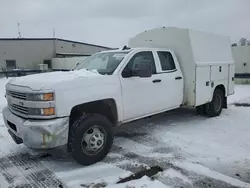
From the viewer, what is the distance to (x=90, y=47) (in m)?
35.8

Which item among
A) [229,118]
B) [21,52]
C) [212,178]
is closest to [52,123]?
[212,178]

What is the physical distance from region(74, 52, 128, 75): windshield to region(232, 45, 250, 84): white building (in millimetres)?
11441

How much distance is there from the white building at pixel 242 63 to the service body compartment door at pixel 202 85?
29.2 ft

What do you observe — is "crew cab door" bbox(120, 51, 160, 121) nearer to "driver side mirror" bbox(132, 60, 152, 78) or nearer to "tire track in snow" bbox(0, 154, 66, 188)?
"driver side mirror" bbox(132, 60, 152, 78)

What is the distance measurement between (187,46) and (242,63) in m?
10.5

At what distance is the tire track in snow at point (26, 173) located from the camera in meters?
3.53

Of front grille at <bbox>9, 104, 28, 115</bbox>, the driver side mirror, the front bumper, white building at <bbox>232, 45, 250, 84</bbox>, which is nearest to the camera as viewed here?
the front bumper

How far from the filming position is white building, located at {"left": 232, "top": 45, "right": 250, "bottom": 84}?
1444 cm

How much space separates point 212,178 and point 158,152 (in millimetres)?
1206

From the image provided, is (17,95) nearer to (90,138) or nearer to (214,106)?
(90,138)

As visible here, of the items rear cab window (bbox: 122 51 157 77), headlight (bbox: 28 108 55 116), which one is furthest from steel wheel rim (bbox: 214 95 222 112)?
headlight (bbox: 28 108 55 116)

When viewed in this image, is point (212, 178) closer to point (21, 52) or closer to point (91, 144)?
point (91, 144)

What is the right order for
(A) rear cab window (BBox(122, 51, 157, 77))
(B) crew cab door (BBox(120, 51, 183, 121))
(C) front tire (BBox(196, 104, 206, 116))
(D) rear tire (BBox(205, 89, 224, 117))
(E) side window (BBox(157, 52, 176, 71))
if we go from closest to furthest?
(B) crew cab door (BBox(120, 51, 183, 121)), (A) rear cab window (BBox(122, 51, 157, 77)), (E) side window (BBox(157, 52, 176, 71)), (D) rear tire (BBox(205, 89, 224, 117)), (C) front tire (BBox(196, 104, 206, 116))

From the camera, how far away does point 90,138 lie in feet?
13.3
